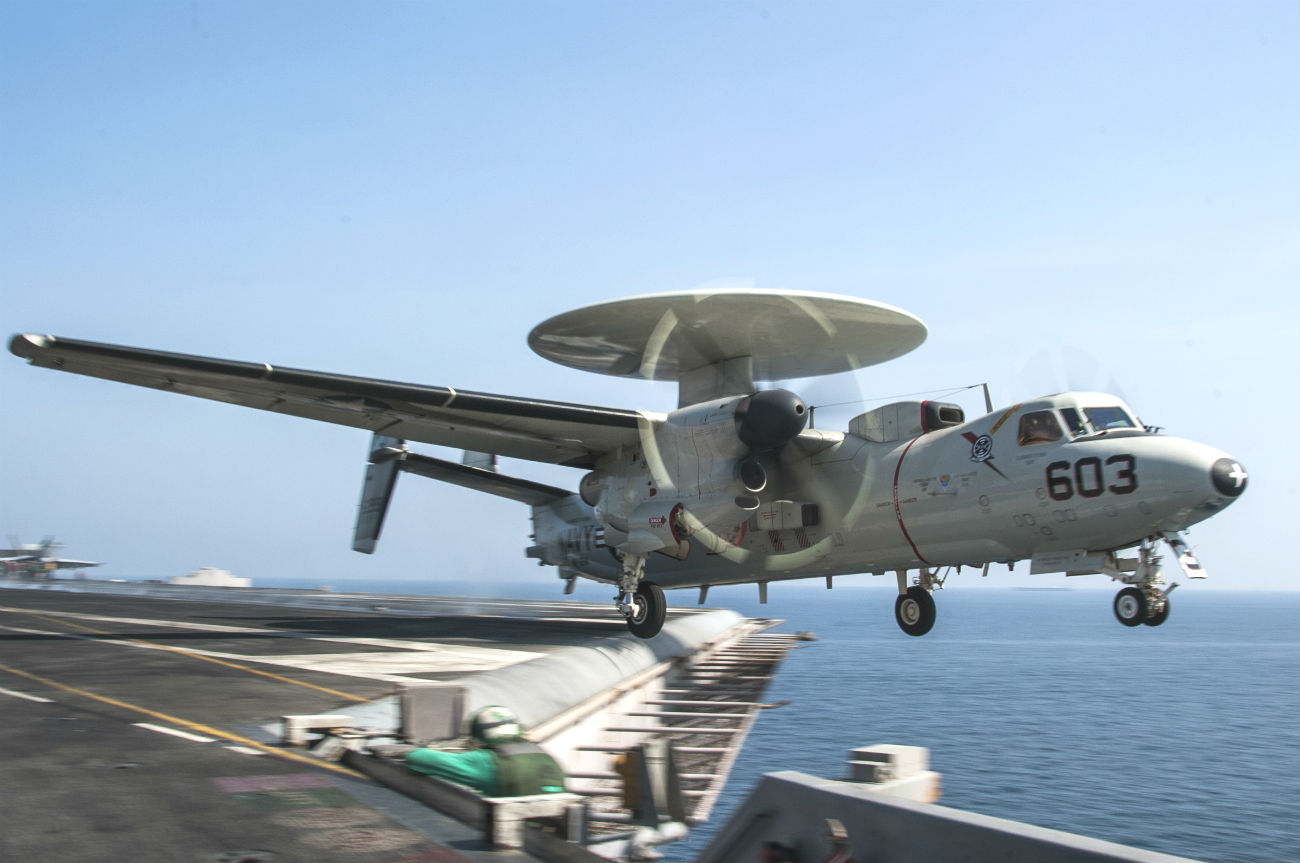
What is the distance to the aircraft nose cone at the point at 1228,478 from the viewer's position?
13953 mm

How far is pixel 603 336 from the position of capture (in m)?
22.4

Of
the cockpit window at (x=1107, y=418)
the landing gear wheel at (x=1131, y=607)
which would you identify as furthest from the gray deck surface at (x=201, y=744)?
the cockpit window at (x=1107, y=418)

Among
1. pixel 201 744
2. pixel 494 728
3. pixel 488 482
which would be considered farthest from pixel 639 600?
pixel 201 744

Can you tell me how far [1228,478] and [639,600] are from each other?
11.8 metres

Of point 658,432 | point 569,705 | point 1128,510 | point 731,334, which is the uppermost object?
point 731,334

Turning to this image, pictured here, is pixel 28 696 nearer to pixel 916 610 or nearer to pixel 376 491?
pixel 916 610

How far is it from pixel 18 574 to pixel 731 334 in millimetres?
97828

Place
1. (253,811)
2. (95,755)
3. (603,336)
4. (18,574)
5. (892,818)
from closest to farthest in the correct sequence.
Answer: (892,818) < (253,811) < (95,755) < (603,336) < (18,574)

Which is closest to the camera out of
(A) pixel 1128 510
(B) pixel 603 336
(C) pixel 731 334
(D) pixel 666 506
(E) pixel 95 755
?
(E) pixel 95 755

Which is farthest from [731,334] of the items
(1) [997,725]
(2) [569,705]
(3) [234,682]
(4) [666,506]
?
(1) [997,725]

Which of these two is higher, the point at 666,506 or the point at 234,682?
the point at 666,506

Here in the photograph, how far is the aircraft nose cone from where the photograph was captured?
13953mm

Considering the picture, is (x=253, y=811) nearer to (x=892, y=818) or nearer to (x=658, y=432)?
(x=892, y=818)

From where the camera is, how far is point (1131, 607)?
1476cm
